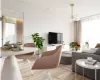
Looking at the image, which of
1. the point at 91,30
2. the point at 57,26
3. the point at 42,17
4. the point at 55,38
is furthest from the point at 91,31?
the point at 42,17

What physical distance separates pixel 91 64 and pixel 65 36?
198 inches

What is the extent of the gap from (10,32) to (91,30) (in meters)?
5.22

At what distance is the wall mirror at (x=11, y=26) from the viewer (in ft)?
12.2

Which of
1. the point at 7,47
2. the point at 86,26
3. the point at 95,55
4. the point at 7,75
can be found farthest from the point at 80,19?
the point at 7,75

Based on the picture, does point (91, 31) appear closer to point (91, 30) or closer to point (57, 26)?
point (91, 30)

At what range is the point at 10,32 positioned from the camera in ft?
12.8

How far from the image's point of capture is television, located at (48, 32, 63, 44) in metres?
5.45

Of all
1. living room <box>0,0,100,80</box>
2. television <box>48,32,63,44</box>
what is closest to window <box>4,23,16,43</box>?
living room <box>0,0,100,80</box>

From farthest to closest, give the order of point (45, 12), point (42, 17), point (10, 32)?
point (45, 12), point (42, 17), point (10, 32)

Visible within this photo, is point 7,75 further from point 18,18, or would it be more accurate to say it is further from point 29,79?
point 18,18

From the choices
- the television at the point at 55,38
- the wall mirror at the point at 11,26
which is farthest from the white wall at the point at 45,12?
the television at the point at 55,38

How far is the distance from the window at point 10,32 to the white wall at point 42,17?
1.81 ft

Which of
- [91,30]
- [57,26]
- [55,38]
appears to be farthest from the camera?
[91,30]

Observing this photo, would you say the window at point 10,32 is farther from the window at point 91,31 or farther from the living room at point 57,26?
the window at point 91,31
